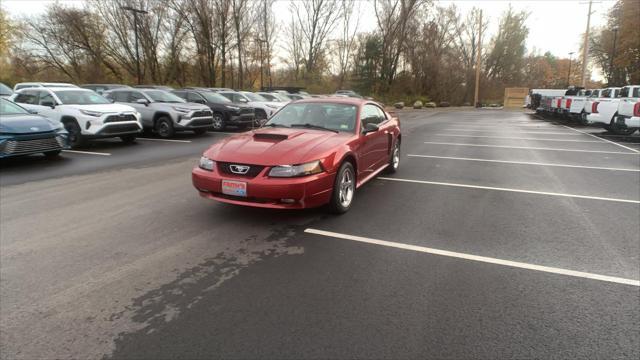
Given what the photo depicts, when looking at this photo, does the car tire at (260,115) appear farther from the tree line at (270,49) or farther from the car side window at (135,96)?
the tree line at (270,49)

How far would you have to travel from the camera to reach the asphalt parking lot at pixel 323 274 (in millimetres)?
2688


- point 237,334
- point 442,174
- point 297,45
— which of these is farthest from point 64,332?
point 297,45

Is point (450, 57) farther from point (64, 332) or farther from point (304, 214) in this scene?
point (64, 332)

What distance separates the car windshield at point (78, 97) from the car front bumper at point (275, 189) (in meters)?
9.03

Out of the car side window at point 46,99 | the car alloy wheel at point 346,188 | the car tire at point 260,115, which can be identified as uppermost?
the car side window at point 46,99

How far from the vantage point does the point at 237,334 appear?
108 inches

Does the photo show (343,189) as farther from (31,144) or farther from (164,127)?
(164,127)

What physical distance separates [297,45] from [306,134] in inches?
1893

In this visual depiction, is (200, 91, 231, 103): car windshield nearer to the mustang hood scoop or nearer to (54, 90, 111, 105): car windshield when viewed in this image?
(54, 90, 111, 105): car windshield

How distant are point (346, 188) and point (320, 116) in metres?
1.34

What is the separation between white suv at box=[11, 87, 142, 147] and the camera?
1115 centimetres

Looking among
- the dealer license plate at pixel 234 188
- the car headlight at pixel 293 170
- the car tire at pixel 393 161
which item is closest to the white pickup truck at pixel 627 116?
the car tire at pixel 393 161

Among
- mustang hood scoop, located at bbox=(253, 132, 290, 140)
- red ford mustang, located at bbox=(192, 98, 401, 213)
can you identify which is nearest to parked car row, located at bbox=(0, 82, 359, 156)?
red ford mustang, located at bbox=(192, 98, 401, 213)

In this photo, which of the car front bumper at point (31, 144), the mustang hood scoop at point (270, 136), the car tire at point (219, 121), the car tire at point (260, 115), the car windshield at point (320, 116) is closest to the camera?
the mustang hood scoop at point (270, 136)
